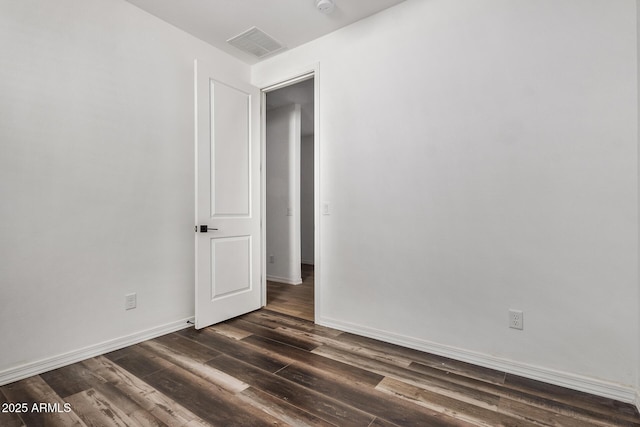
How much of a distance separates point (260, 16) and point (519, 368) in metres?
3.13

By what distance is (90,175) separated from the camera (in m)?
2.23

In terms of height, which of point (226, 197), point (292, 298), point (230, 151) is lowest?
point (292, 298)

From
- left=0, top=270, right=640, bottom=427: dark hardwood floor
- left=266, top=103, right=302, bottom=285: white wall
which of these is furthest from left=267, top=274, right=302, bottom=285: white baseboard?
left=0, top=270, right=640, bottom=427: dark hardwood floor

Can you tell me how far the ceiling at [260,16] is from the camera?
2416 millimetres

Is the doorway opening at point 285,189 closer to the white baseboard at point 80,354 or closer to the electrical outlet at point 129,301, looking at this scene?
the white baseboard at point 80,354

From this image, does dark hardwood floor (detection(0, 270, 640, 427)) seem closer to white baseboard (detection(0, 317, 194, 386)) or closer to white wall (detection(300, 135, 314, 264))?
white baseboard (detection(0, 317, 194, 386))

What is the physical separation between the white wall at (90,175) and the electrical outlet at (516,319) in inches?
100

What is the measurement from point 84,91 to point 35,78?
263 mm

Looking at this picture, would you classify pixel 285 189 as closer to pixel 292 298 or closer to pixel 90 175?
pixel 292 298

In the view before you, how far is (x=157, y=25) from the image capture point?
8.63 ft

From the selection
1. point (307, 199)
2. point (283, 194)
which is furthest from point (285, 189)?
point (307, 199)

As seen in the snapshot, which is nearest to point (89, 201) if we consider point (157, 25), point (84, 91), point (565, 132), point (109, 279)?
point (109, 279)

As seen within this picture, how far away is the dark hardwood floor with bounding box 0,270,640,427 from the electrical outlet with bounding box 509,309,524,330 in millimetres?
306

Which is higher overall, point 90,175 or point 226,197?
point 90,175
